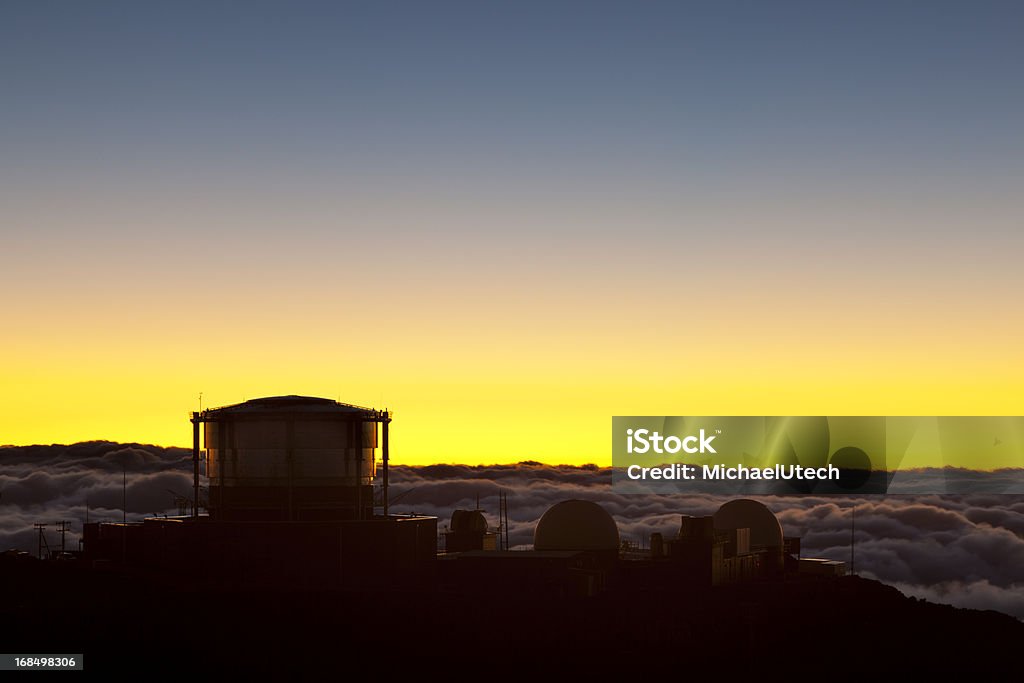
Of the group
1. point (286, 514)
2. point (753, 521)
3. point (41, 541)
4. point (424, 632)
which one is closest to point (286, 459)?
point (286, 514)

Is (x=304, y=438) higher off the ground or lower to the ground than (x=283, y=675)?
higher

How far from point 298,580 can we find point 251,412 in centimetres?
737

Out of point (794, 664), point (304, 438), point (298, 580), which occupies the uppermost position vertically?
point (304, 438)

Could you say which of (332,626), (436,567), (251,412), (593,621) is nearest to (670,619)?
(593,621)

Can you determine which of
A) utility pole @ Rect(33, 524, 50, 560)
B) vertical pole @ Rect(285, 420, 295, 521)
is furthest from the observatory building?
utility pole @ Rect(33, 524, 50, 560)

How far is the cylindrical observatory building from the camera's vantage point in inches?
2212

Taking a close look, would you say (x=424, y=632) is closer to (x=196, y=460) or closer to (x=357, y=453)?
(x=357, y=453)

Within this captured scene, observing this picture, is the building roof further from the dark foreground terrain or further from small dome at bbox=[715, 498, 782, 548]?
small dome at bbox=[715, 498, 782, 548]

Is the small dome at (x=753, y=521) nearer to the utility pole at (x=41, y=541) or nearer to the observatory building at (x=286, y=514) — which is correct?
the observatory building at (x=286, y=514)

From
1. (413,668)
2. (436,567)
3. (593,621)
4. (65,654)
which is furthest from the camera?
(436,567)

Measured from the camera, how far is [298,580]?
55.6m

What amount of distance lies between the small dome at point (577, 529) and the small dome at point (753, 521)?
1091cm

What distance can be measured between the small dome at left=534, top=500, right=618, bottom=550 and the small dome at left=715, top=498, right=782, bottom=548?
10.9 meters

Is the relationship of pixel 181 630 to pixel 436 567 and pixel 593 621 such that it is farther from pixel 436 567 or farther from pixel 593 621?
pixel 593 621
